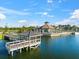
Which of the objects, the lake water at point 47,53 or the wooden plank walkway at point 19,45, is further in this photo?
the wooden plank walkway at point 19,45

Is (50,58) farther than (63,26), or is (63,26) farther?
(63,26)

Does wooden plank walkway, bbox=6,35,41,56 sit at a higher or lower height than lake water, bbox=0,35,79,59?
higher

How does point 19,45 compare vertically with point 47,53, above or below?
above

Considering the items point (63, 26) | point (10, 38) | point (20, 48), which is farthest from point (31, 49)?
point (63, 26)

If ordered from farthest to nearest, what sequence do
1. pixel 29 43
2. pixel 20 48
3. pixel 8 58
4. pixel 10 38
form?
pixel 10 38, pixel 29 43, pixel 20 48, pixel 8 58

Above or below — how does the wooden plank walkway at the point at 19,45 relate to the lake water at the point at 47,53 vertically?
above

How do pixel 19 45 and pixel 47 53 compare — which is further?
pixel 47 53

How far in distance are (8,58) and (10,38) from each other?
3086 centimetres

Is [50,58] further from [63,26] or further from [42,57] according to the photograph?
[63,26]

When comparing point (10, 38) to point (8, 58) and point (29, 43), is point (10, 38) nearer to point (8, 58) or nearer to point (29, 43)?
point (29, 43)

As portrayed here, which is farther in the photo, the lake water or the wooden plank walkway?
the wooden plank walkway

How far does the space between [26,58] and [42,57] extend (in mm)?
2785

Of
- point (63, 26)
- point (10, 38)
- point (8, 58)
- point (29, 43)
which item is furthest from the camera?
point (63, 26)

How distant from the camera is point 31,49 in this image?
38.7 metres
